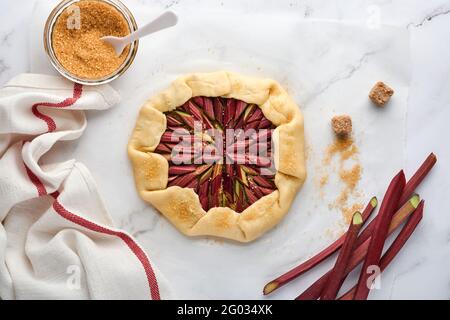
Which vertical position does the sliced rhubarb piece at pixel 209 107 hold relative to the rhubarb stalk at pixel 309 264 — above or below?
above

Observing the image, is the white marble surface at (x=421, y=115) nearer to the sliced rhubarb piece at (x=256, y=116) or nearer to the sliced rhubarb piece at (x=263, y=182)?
the sliced rhubarb piece at (x=263, y=182)

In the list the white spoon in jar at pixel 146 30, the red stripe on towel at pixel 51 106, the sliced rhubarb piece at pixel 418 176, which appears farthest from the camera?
the sliced rhubarb piece at pixel 418 176

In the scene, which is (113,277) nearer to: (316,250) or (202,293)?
(202,293)

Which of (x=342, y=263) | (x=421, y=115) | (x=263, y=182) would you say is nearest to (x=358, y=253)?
(x=342, y=263)

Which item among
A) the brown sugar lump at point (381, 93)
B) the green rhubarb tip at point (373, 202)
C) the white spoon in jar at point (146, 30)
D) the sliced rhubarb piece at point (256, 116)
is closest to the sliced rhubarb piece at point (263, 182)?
the sliced rhubarb piece at point (256, 116)

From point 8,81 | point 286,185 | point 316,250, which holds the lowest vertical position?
point 316,250

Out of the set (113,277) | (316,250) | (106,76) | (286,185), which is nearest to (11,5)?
(106,76)
